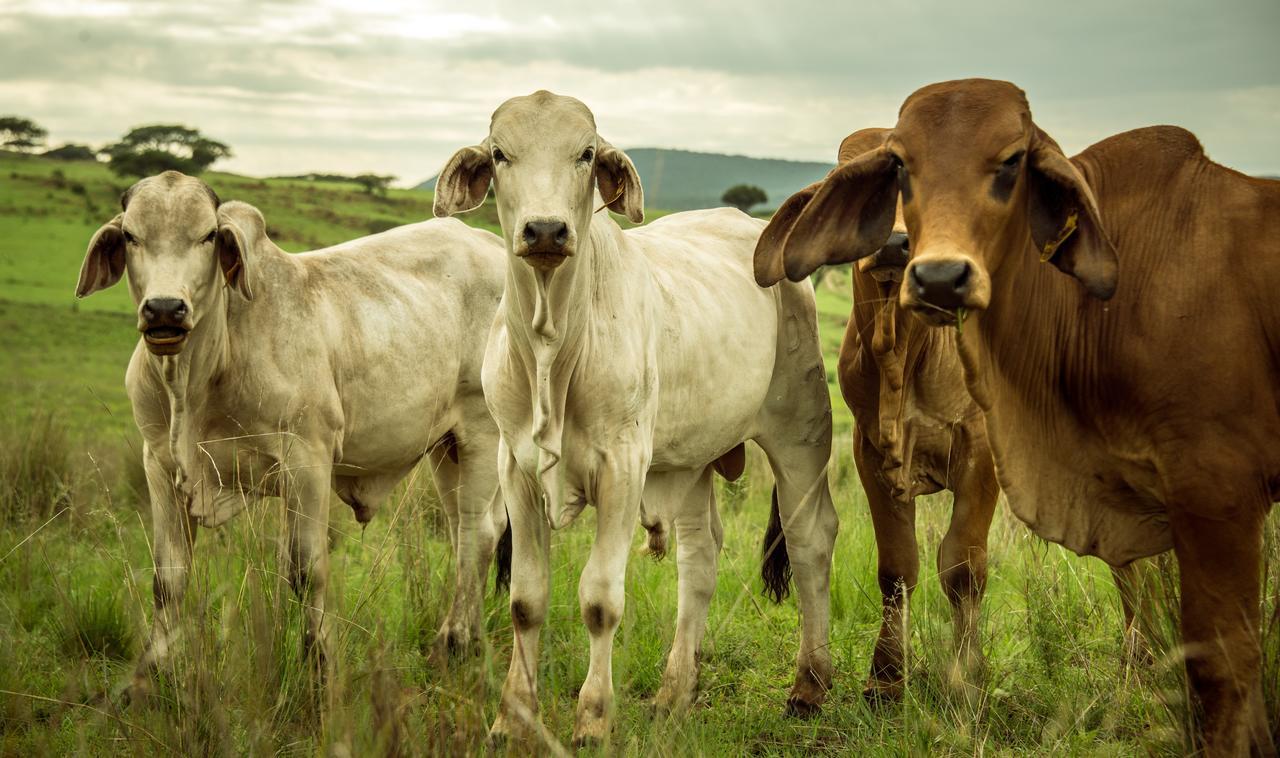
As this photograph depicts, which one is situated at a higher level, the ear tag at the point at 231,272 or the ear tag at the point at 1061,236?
the ear tag at the point at 1061,236

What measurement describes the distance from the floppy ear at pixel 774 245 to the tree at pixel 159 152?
35461 millimetres

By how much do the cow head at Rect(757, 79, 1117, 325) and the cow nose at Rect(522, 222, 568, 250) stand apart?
3.71ft

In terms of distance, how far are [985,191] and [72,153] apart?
5323 cm

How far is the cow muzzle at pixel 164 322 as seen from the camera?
4.75 m

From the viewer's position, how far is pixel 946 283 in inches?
124

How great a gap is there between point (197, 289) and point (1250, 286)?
4.16 metres

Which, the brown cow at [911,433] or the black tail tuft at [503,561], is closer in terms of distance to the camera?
the brown cow at [911,433]

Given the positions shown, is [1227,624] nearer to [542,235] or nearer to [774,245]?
[774,245]

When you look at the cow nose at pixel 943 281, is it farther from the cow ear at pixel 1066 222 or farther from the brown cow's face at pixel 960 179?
the cow ear at pixel 1066 222

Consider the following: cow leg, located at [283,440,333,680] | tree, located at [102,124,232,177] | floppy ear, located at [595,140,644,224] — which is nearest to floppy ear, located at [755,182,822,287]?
floppy ear, located at [595,140,644,224]

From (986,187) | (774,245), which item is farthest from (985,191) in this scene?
(774,245)

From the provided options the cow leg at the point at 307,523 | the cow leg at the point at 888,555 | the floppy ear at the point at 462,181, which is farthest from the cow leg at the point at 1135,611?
the cow leg at the point at 307,523

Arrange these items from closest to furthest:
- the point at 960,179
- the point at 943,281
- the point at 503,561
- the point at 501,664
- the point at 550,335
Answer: the point at 943,281 < the point at 960,179 < the point at 550,335 < the point at 501,664 < the point at 503,561

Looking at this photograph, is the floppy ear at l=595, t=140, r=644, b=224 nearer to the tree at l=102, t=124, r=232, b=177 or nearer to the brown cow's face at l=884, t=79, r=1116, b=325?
the brown cow's face at l=884, t=79, r=1116, b=325
